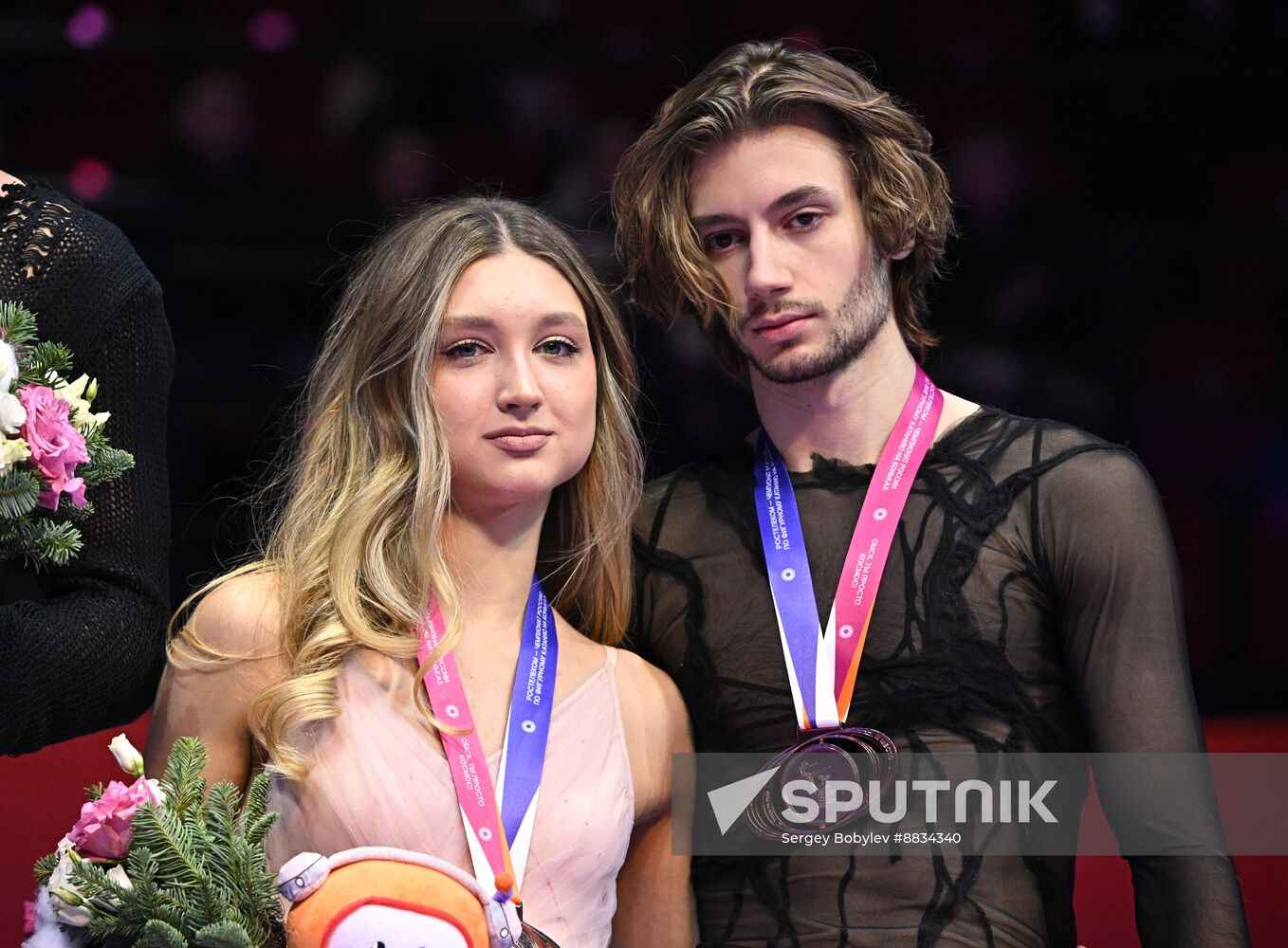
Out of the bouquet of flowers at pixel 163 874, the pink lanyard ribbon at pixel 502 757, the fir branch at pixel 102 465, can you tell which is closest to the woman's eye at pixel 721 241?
the pink lanyard ribbon at pixel 502 757

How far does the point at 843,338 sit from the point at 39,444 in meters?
1.39

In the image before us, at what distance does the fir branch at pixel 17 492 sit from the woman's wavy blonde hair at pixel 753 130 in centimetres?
129

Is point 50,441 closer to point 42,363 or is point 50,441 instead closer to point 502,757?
point 42,363

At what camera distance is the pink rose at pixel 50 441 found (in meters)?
1.81

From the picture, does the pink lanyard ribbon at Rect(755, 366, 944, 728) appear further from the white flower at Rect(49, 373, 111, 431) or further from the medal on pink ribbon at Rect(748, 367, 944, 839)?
the white flower at Rect(49, 373, 111, 431)

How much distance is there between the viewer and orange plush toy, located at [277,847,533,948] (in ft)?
6.71

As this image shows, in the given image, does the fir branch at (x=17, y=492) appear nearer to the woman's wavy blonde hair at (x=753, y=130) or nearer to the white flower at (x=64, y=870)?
the white flower at (x=64, y=870)

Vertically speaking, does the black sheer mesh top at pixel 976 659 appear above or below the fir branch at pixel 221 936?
above

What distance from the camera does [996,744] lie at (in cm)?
254

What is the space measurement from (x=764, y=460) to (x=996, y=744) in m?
0.63

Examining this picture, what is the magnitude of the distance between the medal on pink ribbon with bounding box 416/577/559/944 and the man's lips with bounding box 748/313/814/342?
2.16 feet

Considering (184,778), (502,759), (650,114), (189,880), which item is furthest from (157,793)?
(650,114)

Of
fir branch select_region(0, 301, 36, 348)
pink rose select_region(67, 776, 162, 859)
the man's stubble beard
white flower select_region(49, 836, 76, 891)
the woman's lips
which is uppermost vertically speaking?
the man's stubble beard

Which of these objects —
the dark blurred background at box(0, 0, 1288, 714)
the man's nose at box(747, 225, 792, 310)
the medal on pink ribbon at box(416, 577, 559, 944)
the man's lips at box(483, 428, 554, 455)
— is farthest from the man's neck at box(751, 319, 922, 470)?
the dark blurred background at box(0, 0, 1288, 714)
